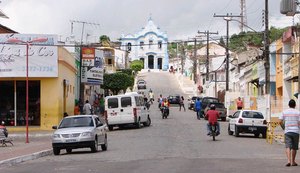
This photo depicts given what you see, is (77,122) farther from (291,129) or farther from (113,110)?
(113,110)

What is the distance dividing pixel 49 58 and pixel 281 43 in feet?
69.8

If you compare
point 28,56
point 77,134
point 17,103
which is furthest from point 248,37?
point 77,134

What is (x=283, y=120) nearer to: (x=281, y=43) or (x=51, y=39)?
(x=51, y=39)

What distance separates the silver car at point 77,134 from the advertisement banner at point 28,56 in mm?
15386

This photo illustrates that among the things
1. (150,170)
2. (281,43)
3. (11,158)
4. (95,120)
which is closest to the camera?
(150,170)

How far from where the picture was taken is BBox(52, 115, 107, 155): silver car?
1032 inches

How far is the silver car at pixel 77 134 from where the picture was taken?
26.2m

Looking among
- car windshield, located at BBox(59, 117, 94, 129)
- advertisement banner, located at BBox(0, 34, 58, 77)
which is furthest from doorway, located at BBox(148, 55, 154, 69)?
car windshield, located at BBox(59, 117, 94, 129)

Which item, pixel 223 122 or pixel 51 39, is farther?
pixel 223 122

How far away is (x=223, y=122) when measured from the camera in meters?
56.1

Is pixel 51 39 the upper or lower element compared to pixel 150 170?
upper

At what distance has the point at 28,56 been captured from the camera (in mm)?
42156

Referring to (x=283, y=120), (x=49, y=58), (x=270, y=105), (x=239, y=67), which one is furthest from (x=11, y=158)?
Result: (x=239, y=67)

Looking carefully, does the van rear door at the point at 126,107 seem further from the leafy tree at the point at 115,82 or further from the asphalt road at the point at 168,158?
the leafy tree at the point at 115,82
